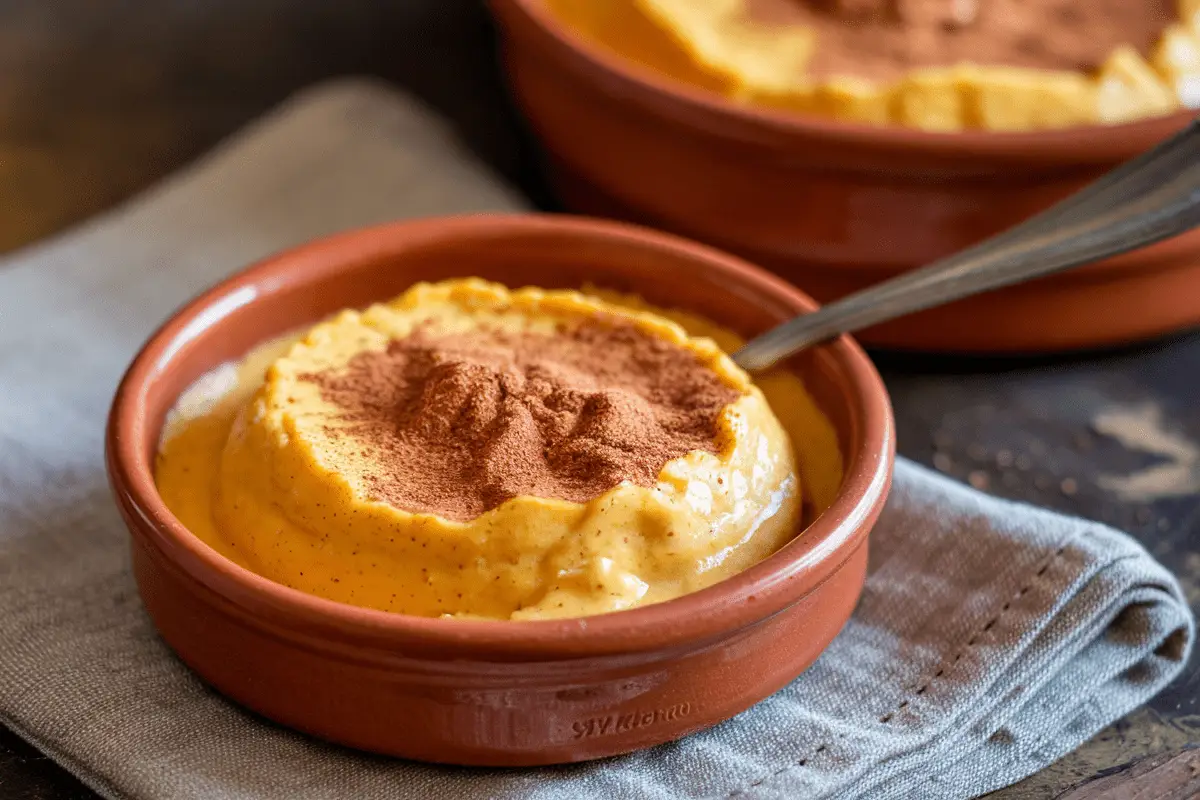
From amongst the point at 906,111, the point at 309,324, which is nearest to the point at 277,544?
the point at 309,324

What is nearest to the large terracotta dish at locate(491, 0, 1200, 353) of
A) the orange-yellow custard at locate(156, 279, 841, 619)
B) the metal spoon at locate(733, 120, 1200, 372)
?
the metal spoon at locate(733, 120, 1200, 372)

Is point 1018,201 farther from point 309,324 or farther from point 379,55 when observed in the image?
point 379,55

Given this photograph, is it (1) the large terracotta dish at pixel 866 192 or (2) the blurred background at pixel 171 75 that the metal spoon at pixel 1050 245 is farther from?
(2) the blurred background at pixel 171 75

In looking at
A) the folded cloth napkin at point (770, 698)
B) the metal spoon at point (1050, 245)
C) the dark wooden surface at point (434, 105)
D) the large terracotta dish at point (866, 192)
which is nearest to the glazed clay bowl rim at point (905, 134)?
the large terracotta dish at point (866, 192)

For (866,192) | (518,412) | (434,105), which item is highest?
(518,412)

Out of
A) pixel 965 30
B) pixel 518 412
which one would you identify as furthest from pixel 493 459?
pixel 965 30

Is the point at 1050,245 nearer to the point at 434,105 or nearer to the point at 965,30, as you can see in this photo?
the point at 965,30
